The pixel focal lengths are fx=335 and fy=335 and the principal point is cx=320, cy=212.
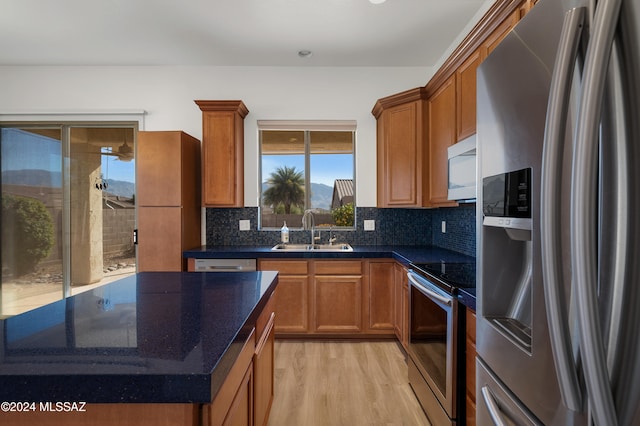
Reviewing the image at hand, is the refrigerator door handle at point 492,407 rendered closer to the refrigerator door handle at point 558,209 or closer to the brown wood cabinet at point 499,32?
the refrigerator door handle at point 558,209

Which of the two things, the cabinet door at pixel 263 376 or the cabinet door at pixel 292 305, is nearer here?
the cabinet door at pixel 263 376

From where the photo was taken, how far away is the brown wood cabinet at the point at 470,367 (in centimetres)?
153

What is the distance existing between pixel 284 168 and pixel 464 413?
113 inches

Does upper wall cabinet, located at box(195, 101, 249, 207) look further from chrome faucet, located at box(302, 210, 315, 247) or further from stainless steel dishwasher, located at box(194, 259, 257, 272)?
chrome faucet, located at box(302, 210, 315, 247)

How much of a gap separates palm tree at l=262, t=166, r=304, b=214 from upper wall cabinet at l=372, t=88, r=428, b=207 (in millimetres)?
967

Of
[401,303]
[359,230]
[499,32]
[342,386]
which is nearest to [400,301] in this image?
[401,303]

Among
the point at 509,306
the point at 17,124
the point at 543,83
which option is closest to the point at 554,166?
the point at 543,83

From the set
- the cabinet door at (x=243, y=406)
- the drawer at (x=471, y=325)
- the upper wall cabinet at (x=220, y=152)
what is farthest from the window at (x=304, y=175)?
the cabinet door at (x=243, y=406)

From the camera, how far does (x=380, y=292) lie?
10.3 feet

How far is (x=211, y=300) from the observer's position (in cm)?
130

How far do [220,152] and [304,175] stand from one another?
0.96 meters

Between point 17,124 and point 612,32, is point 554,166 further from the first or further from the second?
point 17,124

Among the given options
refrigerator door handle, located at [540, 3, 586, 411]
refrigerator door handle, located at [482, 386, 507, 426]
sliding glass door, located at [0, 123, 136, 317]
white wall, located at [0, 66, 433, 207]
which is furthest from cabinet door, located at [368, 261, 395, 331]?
sliding glass door, located at [0, 123, 136, 317]

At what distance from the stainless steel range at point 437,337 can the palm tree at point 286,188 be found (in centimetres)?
184
